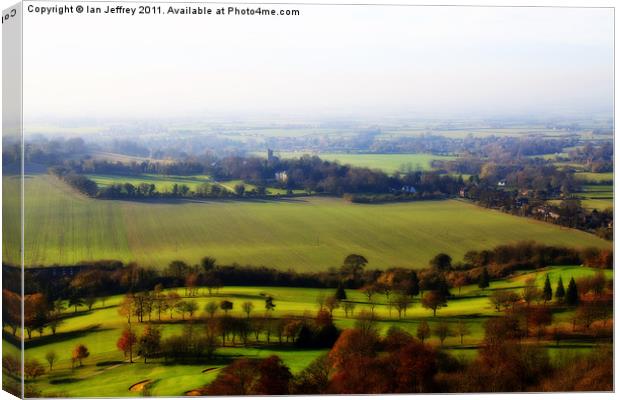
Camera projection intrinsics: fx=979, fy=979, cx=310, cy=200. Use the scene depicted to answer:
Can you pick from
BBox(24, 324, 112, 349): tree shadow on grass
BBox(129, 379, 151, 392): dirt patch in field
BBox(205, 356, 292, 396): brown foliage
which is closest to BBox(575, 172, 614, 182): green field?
BBox(205, 356, 292, 396): brown foliage

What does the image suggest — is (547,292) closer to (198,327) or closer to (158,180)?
(198,327)

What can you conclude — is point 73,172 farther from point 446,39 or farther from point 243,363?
point 446,39

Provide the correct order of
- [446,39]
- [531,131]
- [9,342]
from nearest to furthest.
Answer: [9,342]
[446,39]
[531,131]

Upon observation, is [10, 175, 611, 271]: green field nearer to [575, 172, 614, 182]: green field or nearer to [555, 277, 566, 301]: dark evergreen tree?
[555, 277, 566, 301]: dark evergreen tree

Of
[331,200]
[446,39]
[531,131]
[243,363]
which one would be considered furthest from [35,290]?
[531,131]

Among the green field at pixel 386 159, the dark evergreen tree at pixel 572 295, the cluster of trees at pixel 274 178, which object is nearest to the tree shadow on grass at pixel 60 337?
the cluster of trees at pixel 274 178

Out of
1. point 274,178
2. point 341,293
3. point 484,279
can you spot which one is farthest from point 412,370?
point 274,178
